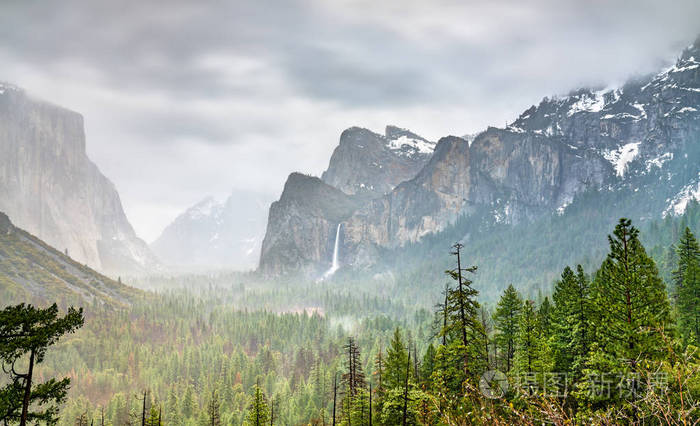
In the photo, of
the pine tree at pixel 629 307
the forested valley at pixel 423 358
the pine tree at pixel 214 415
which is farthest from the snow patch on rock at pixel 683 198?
the pine tree at pixel 629 307

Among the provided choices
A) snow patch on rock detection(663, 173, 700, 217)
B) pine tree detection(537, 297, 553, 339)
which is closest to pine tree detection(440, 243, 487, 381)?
pine tree detection(537, 297, 553, 339)

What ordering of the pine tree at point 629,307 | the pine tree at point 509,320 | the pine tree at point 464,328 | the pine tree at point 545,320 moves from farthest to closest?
1. the pine tree at point 509,320
2. the pine tree at point 545,320
3. the pine tree at point 464,328
4. the pine tree at point 629,307

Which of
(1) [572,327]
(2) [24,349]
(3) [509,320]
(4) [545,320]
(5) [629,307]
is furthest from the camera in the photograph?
(4) [545,320]

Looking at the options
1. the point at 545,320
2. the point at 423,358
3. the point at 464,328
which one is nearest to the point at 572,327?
the point at 545,320

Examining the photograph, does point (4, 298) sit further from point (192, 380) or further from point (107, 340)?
point (192, 380)

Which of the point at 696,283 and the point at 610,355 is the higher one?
the point at 696,283

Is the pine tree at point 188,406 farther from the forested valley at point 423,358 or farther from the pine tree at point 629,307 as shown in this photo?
the pine tree at point 629,307

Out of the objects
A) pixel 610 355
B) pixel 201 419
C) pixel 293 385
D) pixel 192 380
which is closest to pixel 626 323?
pixel 610 355

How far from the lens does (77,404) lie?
8850cm

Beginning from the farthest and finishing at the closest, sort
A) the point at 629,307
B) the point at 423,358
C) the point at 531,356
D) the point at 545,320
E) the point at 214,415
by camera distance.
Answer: the point at 214,415, the point at 423,358, the point at 545,320, the point at 531,356, the point at 629,307

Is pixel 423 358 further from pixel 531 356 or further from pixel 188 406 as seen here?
pixel 188 406

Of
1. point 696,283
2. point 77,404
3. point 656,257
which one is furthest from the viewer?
point 656,257

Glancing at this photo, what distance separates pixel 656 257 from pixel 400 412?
10236 cm

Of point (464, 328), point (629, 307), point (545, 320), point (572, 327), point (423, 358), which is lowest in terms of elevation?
point (423, 358)
